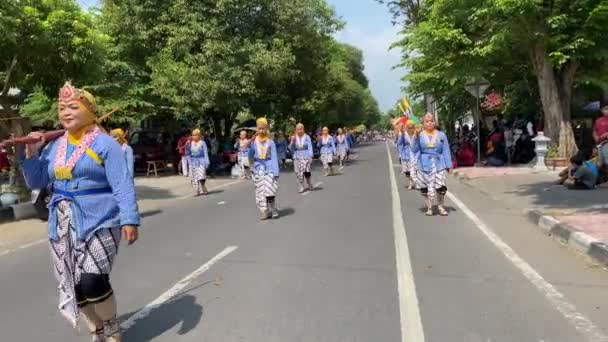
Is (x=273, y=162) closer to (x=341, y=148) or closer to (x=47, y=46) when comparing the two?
(x=47, y=46)

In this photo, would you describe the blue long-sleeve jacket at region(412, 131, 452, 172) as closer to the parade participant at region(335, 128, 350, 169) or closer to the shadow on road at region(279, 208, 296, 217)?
the shadow on road at region(279, 208, 296, 217)

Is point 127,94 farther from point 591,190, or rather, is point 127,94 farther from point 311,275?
point 311,275

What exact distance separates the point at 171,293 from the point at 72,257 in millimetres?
2153

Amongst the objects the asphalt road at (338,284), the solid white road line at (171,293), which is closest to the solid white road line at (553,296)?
the asphalt road at (338,284)

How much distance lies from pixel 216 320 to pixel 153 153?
893 inches

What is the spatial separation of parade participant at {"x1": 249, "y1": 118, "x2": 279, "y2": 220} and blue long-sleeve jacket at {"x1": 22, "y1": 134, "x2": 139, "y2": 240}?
285 inches

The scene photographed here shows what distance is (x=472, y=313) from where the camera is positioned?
5.44 metres

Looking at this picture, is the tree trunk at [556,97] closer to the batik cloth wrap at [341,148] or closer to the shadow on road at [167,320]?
the batik cloth wrap at [341,148]

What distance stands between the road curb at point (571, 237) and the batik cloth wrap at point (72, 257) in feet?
17.8

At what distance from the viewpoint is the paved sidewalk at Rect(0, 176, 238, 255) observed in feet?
35.0

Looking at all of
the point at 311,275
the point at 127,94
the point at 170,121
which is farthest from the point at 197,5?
the point at 311,275

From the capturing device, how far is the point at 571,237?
8359 mm

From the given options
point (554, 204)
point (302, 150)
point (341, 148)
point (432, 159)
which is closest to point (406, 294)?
point (432, 159)

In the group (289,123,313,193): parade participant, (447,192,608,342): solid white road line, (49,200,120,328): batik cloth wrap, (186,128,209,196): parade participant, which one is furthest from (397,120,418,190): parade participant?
(49,200,120,328): batik cloth wrap
